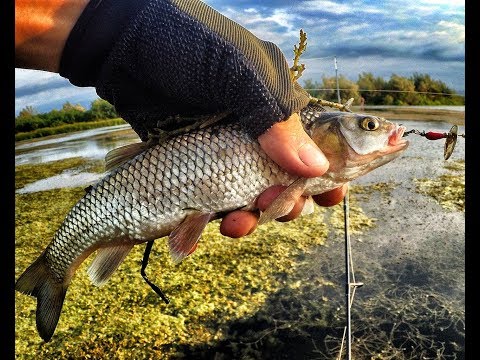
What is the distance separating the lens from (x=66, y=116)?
886 inches

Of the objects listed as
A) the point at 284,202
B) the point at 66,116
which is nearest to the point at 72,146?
the point at 66,116

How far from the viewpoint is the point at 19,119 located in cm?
2192

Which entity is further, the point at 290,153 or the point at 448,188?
the point at 448,188

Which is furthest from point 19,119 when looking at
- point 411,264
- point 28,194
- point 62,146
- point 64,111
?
point 411,264

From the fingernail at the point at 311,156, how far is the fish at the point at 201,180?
0.09 m

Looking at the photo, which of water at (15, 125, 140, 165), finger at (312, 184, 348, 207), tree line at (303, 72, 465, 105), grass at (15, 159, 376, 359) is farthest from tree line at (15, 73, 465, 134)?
finger at (312, 184, 348, 207)

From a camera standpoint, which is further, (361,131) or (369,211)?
(369,211)

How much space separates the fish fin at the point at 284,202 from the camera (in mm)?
2146

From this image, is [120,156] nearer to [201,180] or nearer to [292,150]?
[201,180]

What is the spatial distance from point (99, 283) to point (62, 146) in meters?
14.7

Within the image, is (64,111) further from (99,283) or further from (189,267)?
(99,283)

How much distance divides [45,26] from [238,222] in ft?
4.42

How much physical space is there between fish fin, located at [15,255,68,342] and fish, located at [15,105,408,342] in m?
0.29

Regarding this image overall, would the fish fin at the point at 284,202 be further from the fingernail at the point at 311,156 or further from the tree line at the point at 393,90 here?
the tree line at the point at 393,90
